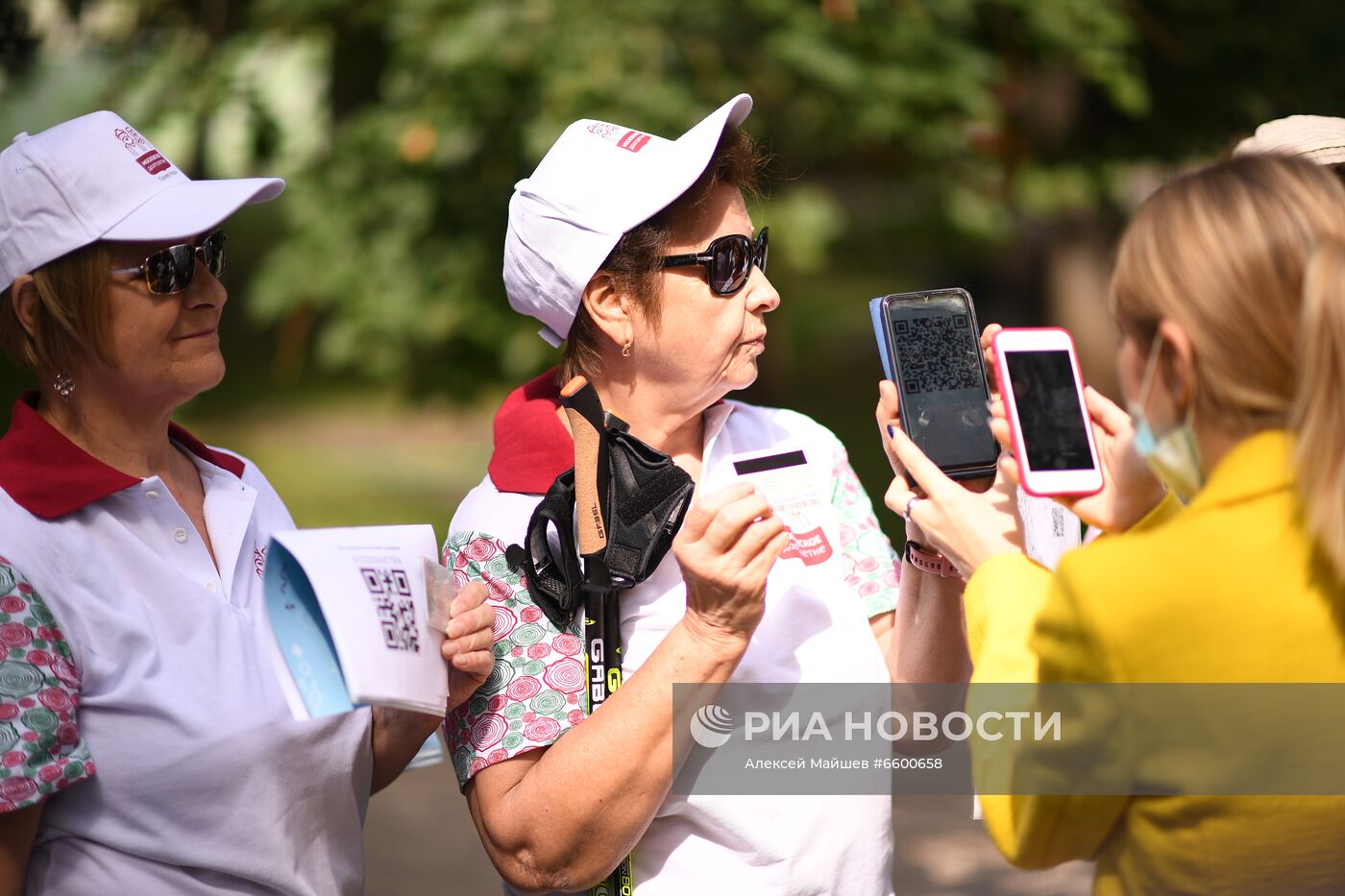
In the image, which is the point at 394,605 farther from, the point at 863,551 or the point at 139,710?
the point at 863,551

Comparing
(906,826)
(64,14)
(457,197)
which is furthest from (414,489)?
(906,826)

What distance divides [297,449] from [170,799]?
12.4 meters

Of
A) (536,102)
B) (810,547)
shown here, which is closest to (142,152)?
(810,547)

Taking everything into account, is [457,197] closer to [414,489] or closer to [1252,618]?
[414,489]

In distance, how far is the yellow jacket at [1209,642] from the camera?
1.78m

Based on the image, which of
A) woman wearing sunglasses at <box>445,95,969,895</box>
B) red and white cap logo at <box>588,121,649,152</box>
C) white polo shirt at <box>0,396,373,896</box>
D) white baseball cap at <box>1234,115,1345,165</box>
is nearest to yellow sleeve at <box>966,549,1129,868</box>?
woman wearing sunglasses at <box>445,95,969,895</box>

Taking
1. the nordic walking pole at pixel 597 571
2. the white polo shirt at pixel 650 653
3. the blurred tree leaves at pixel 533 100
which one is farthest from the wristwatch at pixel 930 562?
the blurred tree leaves at pixel 533 100

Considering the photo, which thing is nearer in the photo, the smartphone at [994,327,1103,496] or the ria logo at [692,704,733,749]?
the smartphone at [994,327,1103,496]

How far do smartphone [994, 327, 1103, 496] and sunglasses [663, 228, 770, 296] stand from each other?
1.78 feet

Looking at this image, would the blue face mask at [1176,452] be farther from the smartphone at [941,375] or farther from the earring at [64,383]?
the earring at [64,383]

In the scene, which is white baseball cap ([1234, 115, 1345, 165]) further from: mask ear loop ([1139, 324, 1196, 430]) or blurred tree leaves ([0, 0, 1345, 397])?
blurred tree leaves ([0, 0, 1345, 397])

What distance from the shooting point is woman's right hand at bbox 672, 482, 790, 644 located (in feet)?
7.29

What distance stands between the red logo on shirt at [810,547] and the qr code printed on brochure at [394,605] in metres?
0.72

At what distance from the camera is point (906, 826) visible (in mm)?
5566
